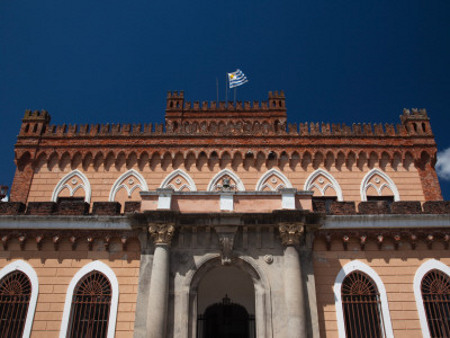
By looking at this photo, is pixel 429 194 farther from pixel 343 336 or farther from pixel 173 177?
pixel 173 177

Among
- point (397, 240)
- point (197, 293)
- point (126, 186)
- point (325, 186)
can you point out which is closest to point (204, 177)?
point (126, 186)

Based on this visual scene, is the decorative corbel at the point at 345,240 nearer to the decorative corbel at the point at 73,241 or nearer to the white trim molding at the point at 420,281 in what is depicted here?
the white trim molding at the point at 420,281

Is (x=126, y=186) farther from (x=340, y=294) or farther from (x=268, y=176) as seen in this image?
(x=340, y=294)

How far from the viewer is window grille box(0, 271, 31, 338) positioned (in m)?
13.5

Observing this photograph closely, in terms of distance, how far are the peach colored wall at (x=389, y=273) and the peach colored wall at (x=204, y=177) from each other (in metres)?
6.14

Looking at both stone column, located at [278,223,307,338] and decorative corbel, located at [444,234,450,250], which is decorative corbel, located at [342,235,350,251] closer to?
stone column, located at [278,223,307,338]

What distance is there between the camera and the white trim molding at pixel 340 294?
13062mm

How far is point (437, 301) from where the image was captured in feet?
44.4

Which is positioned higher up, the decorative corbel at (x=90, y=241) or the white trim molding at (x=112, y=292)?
the decorative corbel at (x=90, y=241)

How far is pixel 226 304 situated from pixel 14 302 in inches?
307

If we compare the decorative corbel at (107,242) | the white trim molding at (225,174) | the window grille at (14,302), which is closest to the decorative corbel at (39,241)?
the window grille at (14,302)

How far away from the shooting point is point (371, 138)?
70.5 feet

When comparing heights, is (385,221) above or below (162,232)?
above

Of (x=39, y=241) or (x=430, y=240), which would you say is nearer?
(x=430, y=240)
